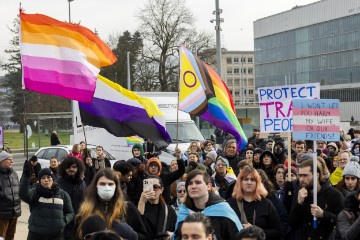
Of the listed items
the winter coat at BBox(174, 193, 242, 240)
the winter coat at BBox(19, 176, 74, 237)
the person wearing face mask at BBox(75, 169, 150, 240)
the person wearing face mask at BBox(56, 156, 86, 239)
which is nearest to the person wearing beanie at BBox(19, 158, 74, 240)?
the winter coat at BBox(19, 176, 74, 237)

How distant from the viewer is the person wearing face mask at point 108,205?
5.71 m

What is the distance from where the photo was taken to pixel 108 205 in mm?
5805

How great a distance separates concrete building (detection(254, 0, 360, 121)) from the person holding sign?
6638 centimetres

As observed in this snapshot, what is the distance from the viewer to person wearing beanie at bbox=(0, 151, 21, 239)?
9.34 metres

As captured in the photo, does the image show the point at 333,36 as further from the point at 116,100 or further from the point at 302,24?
the point at 116,100

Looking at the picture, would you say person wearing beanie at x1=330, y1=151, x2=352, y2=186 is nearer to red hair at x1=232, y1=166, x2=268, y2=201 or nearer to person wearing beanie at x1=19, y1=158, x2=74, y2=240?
red hair at x1=232, y1=166, x2=268, y2=201

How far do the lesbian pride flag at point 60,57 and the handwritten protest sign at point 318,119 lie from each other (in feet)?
10.9

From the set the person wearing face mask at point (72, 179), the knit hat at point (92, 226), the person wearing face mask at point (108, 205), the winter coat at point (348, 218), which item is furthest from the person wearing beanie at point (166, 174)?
the knit hat at point (92, 226)

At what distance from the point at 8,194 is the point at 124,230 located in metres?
4.54

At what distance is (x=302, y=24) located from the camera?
79250 mm

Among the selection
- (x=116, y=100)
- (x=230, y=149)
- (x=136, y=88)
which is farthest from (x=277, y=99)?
(x=136, y=88)

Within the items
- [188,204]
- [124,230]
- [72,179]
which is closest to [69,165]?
[72,179]

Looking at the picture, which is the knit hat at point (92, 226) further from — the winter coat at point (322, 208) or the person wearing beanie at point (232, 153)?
the person wearing beanie at point (232, 153)

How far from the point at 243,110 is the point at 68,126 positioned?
1053 cm
